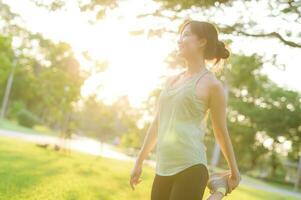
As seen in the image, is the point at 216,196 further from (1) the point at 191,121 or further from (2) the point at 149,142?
(2) the point at 149,142

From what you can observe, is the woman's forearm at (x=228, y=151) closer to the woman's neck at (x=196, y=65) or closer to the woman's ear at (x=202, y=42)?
the woman's neck at (x=196, y=65)

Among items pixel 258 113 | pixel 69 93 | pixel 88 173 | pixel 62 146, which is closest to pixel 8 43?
pixel 69 93

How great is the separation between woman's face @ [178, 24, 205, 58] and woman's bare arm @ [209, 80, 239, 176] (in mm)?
257

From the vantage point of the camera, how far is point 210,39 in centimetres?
308

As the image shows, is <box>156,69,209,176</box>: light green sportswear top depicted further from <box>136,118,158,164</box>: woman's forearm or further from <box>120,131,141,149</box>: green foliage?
<box>120,131,141,149</box>: green foliage

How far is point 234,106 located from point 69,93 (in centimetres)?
4272

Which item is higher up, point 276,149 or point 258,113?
point 258,113

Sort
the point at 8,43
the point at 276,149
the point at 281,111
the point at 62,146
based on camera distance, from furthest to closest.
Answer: the point at 276,149
the point at 281,111
the point at 8,43
the point at 62,146

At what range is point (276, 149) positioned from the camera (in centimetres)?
6700

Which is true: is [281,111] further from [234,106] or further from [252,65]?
[252,65]

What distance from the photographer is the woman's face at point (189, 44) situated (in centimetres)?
309

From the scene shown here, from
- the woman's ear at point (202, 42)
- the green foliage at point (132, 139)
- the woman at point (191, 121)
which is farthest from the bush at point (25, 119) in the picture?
the woman's ear at point (202, 42)

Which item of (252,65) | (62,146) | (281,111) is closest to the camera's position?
(252,65)

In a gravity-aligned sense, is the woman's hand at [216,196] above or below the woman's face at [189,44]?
below
